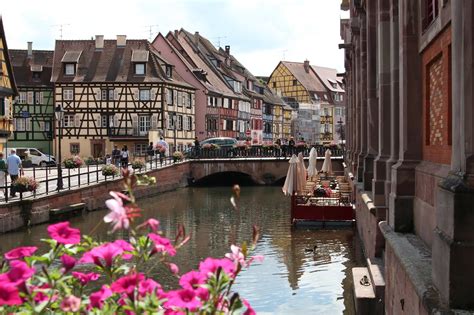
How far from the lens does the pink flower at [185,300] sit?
3.00m

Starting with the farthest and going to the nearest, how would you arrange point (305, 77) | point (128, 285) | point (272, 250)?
1. point (305, 77)
2. point (272, 250)
3. point (128, 285)

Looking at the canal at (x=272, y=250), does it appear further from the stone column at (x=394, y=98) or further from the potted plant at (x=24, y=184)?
the stone column at (x=394, y=98)

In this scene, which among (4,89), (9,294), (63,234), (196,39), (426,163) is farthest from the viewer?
(196,39)

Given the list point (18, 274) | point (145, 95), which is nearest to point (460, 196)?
point (18, 274)

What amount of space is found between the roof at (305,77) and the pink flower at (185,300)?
104527 mm

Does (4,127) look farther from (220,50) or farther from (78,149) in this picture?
(220,50)

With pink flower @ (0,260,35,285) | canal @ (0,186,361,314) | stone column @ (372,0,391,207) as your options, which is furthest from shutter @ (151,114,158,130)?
pink flower @ (0,260,35,285)

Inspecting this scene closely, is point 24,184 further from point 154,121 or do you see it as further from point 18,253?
point 154,121

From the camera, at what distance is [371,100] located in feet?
62.1

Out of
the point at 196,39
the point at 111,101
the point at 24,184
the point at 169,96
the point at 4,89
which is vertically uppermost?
the point at 196,39

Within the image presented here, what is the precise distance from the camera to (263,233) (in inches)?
965

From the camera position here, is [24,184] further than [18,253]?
Yes

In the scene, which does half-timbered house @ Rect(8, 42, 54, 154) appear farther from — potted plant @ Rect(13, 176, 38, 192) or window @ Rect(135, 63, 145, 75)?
potted plant @ Rect(13, 176, 38, 192)

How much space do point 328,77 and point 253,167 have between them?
68.6 metres
